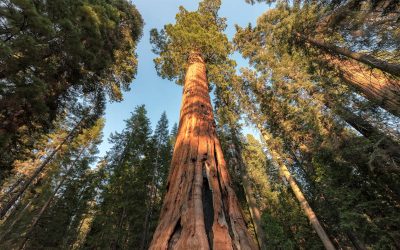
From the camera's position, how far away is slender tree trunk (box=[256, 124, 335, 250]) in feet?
33.6

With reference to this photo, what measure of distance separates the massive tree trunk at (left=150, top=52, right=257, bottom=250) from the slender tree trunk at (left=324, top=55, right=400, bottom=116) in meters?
6.12

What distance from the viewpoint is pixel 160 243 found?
1.64m

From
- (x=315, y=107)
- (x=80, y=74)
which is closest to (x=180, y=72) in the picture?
(x=80, y=74)

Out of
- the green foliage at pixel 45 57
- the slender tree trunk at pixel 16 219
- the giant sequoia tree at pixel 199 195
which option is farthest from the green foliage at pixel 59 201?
the giant sequoia tree at pixel 199 195

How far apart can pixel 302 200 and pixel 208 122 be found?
36.6 feet

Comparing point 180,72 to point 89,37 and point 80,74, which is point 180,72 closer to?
point 89,37

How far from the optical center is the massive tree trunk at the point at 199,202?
5.36ft

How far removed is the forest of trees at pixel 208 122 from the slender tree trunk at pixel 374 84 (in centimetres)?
6

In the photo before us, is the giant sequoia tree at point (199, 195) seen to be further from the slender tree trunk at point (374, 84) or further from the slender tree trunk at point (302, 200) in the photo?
the slender tree trunk at point (302, 200)

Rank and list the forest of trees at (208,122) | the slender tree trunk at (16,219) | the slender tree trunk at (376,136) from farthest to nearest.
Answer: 1. the slender tree trunk at (16,219)
2. the slender tree trunk at (376,136)
3. the forest of trees at (208,122)

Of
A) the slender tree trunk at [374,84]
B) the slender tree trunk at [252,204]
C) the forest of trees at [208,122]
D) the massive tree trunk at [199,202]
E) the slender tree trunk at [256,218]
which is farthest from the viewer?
the slender tree trunk at [252,204]

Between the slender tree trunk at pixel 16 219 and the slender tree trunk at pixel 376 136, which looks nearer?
the slender tree trunk at pixel 376 136

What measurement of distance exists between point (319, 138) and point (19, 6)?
13.0 metres

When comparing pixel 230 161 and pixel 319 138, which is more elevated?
pixel 230 161
